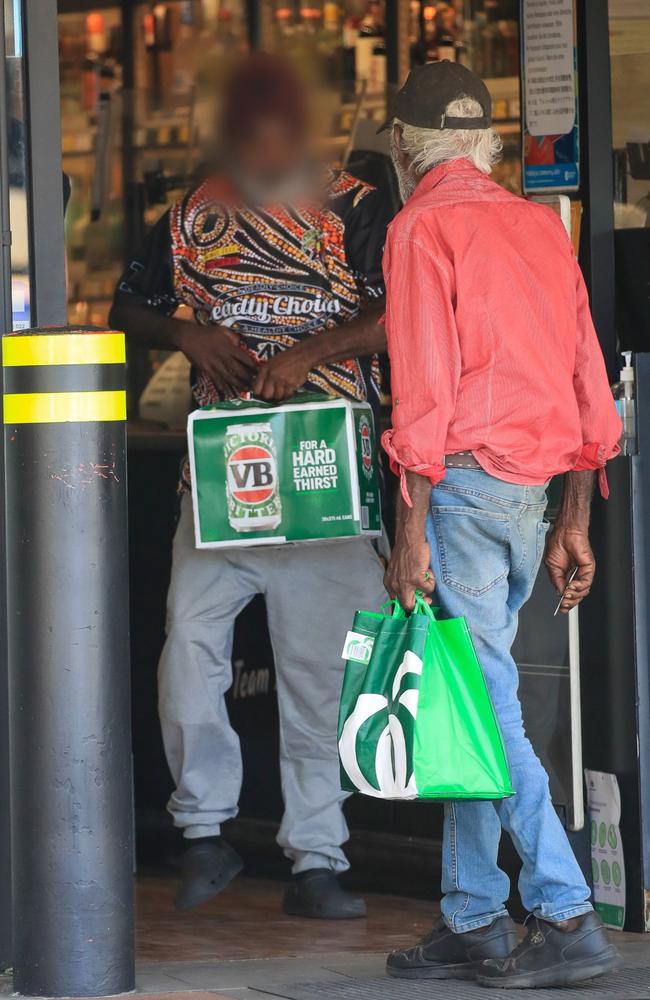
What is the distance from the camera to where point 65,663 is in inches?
149

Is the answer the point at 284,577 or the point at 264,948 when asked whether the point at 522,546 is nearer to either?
the point at 284,577

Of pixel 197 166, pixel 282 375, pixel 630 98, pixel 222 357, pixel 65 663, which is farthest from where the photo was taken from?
pixel 197 166

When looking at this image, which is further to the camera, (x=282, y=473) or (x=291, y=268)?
(x=291, y=268)

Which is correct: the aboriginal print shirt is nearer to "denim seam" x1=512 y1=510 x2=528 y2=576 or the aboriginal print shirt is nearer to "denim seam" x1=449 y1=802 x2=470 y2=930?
"denim seam" x1=512 y1=510 x2=528 y2=576

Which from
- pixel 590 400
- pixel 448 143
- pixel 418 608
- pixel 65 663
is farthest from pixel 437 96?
pixel 65 663

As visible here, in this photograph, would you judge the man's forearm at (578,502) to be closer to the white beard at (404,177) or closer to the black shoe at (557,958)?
the white beard at (404,177)

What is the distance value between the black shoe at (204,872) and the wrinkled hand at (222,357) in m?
1.26

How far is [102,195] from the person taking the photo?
8016mm

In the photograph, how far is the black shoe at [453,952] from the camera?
13.4ft

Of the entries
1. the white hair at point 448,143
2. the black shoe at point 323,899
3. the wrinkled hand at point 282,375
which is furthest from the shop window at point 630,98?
the black shoe at point 323,899

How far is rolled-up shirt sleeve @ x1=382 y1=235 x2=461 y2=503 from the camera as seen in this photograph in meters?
3.85

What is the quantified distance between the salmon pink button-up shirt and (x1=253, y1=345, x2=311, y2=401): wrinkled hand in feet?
3.21

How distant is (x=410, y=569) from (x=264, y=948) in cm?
135

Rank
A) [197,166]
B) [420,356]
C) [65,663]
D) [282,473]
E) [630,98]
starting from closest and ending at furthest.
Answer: [65,663], [420,356], [282,473], [630,98], [197,166]
